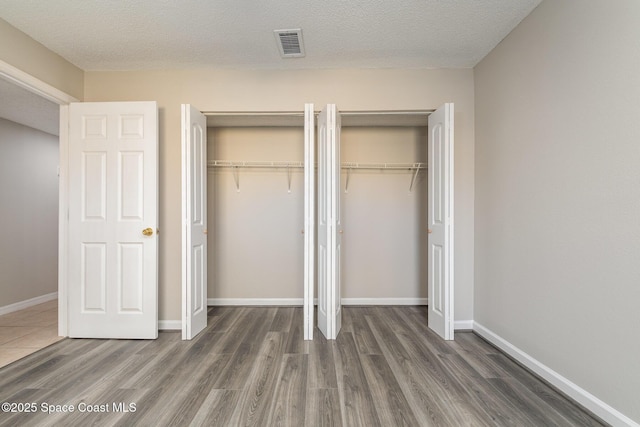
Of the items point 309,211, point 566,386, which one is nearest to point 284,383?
point 309,211

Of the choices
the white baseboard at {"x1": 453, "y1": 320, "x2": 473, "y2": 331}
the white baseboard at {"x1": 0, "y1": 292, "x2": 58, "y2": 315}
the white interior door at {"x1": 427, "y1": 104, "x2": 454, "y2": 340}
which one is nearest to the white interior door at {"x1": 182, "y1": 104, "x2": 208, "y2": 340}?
the white interior door at {"x1": 427, "y1": 104, "x2": 454, "y2": 340}

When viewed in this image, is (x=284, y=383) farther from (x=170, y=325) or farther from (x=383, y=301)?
(x=383, y=301)

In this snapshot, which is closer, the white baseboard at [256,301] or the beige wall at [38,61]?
the beige wall at [38,61]

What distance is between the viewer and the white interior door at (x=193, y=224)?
2.71m

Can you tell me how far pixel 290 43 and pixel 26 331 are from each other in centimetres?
382

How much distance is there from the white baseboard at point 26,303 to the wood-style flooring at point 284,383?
6.07 ft

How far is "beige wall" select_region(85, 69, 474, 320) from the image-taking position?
295 cm

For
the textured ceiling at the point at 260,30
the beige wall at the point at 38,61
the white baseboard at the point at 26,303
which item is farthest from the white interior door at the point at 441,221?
the white baseboard at the point at 26,303

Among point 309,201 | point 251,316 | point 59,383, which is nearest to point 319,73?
point 309,201

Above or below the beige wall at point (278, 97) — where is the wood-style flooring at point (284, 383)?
below

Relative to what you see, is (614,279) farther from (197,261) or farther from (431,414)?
(197,261)

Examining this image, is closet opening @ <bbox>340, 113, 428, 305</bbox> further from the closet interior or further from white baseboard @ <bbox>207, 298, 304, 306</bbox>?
white baseboard @ <bbox>207, 298, 304, 306</bbox>

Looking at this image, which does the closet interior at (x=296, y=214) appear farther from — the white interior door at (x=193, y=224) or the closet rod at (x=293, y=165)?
the white interior door at (x=193, y=224)

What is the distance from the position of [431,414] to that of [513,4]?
9.15ft
